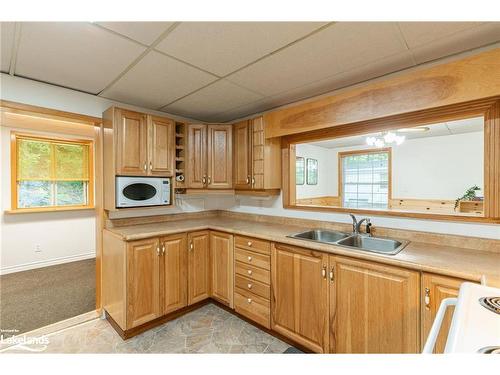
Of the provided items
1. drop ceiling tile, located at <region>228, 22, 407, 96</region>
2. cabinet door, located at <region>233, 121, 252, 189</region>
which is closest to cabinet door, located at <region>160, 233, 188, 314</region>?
cabinet door, located at <region>233, 121, 252, 189</region>

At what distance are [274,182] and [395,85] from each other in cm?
139

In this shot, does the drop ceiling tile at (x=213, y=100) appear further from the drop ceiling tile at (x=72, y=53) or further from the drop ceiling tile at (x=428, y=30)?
the drop ceiling tile at (x=428, y=30)

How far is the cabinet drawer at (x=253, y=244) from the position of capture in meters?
2.11

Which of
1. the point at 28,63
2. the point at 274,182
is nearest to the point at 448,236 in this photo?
the point at 274,182

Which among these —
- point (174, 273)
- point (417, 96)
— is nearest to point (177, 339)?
point (174, 273)

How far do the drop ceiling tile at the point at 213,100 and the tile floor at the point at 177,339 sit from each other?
2.25m

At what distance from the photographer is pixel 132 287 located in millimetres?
2074

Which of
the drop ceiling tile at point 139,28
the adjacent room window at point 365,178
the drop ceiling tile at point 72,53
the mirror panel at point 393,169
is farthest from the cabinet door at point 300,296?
the adjacent room window at point 365,178

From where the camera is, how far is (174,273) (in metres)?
2.34

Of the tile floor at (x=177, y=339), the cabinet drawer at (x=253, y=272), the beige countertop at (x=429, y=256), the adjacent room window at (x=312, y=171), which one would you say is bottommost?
the tile floor at (x=177, y=339)

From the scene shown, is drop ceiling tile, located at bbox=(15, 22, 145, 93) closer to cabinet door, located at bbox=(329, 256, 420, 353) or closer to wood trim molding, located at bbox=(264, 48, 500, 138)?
wood trim molding, located at bbox=(264, 48, 500, 138)

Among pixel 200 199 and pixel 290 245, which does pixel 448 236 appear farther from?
pixel 200 199

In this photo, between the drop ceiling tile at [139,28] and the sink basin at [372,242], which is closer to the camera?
the drop ceiling tile at [139,28]
